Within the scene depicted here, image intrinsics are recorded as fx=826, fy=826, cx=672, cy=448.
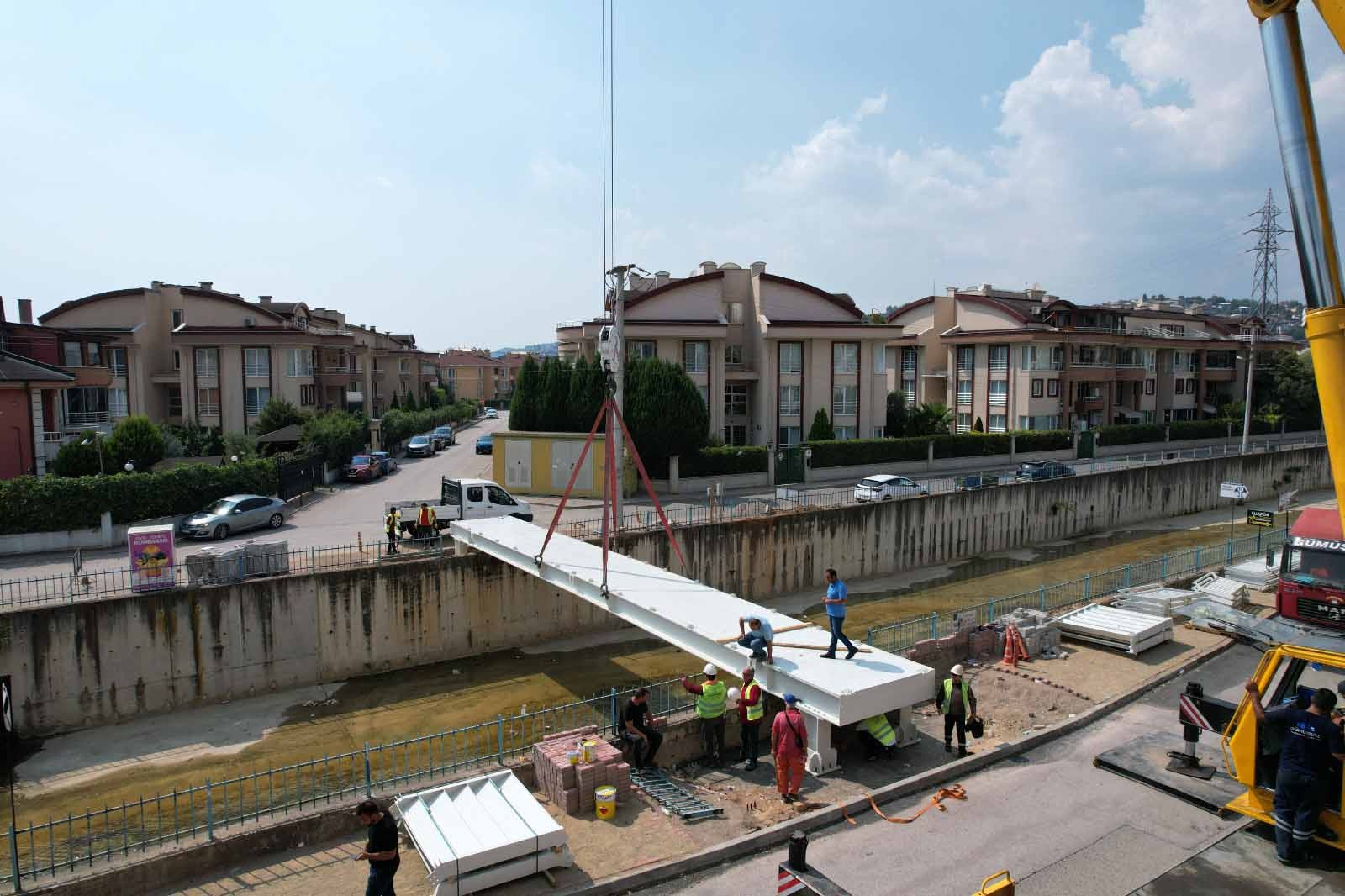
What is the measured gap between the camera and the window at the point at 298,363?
156ft

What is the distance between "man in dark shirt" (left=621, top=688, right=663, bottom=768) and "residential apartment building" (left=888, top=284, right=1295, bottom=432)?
159 feet

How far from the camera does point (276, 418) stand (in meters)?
43.1

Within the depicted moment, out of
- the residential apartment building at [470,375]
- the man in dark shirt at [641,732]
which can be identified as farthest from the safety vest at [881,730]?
the residential apartment building at [470,375]

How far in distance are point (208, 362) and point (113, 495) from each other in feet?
75.9

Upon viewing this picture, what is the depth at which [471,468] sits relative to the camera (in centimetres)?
4650

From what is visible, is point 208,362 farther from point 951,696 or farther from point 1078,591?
point 951,696

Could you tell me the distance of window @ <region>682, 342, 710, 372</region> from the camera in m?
44.7

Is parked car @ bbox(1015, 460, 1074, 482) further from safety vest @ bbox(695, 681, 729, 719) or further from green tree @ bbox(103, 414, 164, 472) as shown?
green tree @ bbox(103, 414, 164, 472)

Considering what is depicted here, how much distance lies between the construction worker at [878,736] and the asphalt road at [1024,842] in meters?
1.08

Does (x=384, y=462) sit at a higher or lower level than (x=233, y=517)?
higher

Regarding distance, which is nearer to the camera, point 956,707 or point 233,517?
point 956,707

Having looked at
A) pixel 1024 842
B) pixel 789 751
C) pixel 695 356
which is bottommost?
pixel 1024 842

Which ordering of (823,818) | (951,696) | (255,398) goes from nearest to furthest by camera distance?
(823,818)
(951,696)
(255,398)

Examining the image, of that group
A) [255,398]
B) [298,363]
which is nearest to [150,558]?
[255,398]
